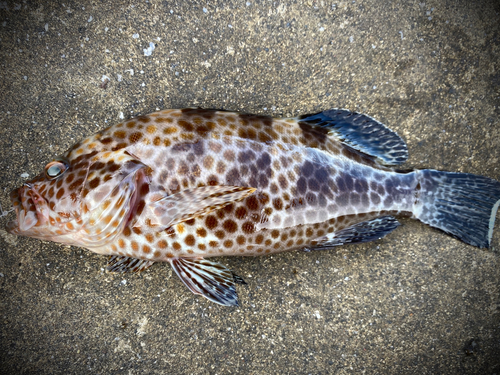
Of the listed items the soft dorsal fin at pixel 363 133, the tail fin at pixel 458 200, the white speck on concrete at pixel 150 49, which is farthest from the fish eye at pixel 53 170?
the tail fin at pixel 458 200

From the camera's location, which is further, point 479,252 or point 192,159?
point 479,252

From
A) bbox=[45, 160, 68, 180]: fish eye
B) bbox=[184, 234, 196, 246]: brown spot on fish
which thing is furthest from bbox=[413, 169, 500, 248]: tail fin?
bbox=[45, 160, 68, 180]: fish eye

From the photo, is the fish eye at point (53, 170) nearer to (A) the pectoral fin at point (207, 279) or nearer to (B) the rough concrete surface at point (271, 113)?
(B) the rough concrete surface at point (271, 113)

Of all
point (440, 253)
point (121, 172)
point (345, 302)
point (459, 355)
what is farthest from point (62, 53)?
point (459, 355)

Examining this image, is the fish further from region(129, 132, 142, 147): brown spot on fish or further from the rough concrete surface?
the rough concrete surface

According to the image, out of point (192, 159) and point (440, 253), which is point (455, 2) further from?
point (192, 159)

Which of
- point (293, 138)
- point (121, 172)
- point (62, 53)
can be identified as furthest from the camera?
point (62, 53)

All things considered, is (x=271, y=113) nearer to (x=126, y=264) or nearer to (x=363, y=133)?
(x=363, y=133)
